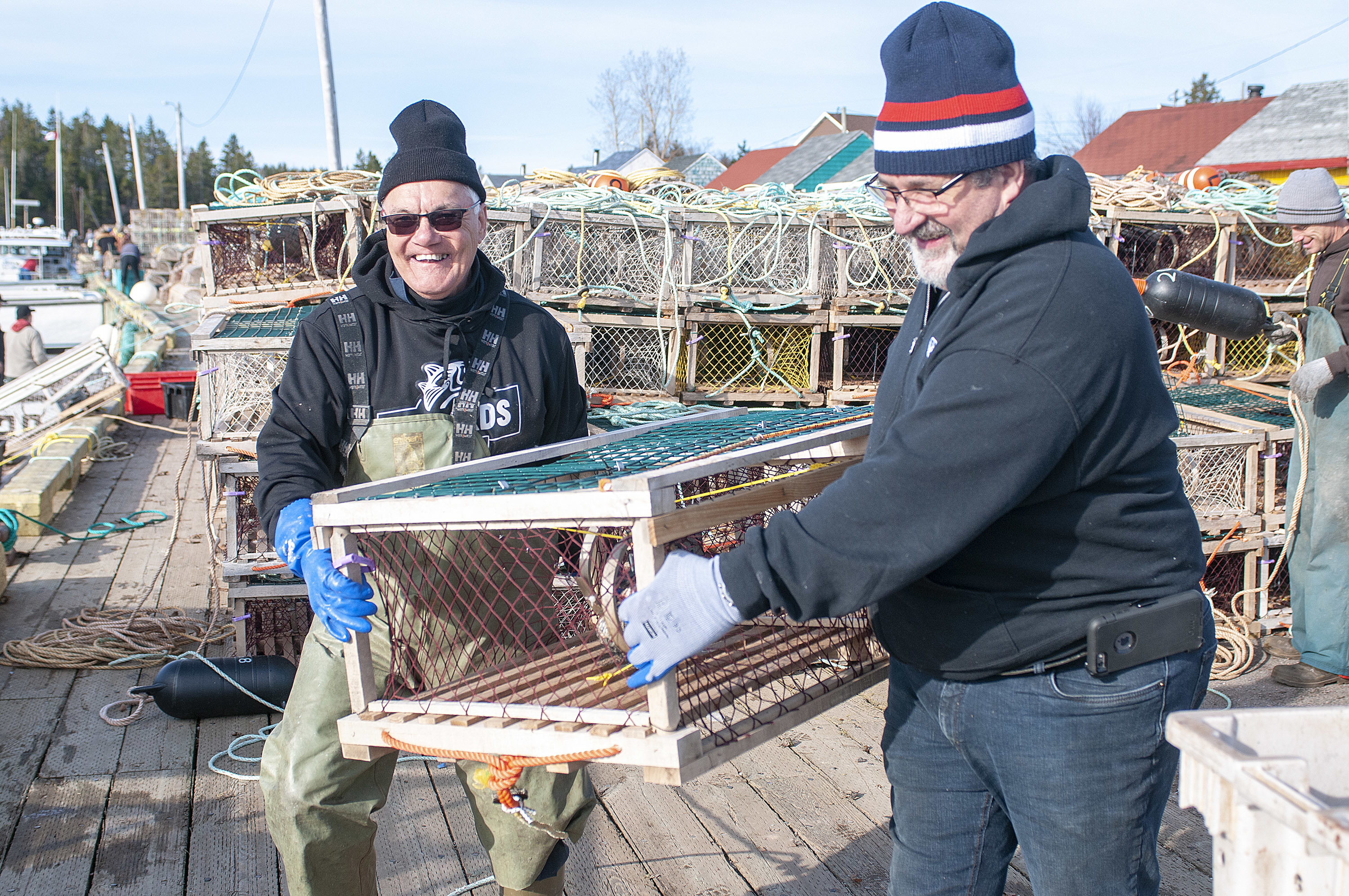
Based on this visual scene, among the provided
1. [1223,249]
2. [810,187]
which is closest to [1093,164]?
[810,187]

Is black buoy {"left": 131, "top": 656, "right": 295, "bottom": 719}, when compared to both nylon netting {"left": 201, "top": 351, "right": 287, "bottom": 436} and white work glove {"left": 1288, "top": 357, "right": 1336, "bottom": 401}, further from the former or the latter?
white work glove {"left": 1288, "top": 357, "right": 1336, "bottom": 401}

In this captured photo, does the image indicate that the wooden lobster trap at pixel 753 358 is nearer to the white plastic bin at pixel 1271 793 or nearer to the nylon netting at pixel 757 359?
the nylon netting at pixel 757 359

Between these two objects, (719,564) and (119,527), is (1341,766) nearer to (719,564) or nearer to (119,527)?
(719,564)

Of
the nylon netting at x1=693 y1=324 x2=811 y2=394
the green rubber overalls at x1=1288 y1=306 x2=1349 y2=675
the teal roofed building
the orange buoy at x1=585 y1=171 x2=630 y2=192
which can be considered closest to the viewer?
the green rubber overalls at x1=1288 y1=306 x2=1349 y2=675

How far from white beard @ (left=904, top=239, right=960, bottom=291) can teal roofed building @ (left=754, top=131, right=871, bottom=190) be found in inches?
727

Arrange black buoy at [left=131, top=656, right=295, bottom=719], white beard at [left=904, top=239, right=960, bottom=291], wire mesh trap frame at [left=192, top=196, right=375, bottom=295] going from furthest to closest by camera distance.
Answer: wire mesh trap frame at [left=192, top=196, right=375, bottom=295] < black buoy at [left=131, top=656, right=295, bottom=719] < white beard at [left=904, top=239, right=960, bottom=291]

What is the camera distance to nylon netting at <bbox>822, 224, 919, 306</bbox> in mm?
5066

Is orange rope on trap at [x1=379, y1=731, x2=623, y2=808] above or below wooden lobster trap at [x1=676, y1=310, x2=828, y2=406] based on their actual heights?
below

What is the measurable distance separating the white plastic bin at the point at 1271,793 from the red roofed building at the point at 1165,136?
29734mm

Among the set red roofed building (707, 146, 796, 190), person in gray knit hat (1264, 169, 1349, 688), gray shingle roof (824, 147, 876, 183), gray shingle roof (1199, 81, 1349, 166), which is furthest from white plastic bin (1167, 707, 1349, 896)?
red roofed building (707, 146, 796, 190)

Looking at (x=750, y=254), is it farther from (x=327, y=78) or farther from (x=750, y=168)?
(x=750, y=168)

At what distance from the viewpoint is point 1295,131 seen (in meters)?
22.2

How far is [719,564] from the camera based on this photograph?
1433 millimetres

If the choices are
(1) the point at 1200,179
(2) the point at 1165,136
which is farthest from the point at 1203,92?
(1) the point at 1200,179
